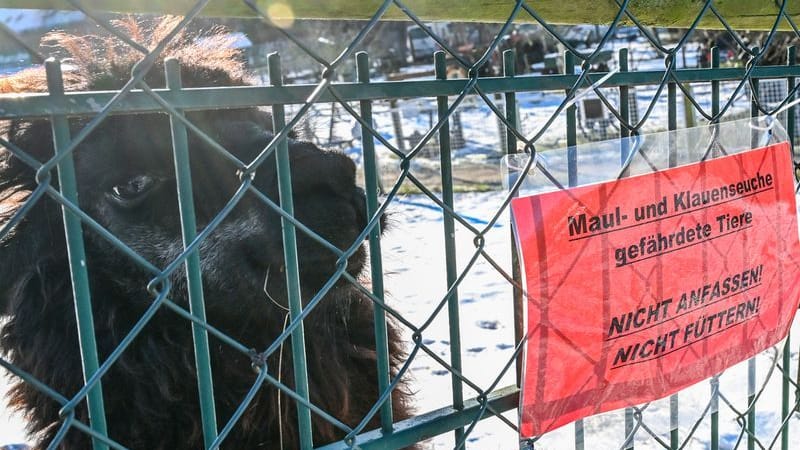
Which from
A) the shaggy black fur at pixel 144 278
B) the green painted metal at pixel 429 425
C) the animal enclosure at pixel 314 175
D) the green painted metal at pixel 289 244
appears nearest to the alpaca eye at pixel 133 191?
the shaggy black fur at pixel 144 278

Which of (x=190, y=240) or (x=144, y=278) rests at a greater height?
(x=190, y=240)

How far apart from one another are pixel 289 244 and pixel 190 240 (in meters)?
0.19

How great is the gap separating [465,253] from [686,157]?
5.86 metres

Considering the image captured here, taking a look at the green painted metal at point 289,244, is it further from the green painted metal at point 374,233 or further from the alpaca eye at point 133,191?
the alpaca eye at point 133,191

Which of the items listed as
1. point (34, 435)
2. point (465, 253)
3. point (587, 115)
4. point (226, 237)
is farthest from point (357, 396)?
point (587, 115)

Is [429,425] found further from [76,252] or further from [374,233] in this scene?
[76,252]

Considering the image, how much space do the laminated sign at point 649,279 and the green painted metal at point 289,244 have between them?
0.49m

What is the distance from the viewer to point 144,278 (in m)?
2.19

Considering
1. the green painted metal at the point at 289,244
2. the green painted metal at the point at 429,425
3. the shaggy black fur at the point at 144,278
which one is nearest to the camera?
the green painted metal at the point at 289,244

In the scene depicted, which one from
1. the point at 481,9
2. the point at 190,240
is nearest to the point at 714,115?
the point at 481,9

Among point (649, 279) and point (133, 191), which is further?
point (133, 191)

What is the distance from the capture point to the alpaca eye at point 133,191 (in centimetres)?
215

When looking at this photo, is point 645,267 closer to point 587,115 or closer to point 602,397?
point 602,397

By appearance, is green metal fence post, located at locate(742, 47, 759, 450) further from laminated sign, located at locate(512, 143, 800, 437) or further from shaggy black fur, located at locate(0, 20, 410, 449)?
shaggy black fur, located at locate(0, 20, 410, 449)
